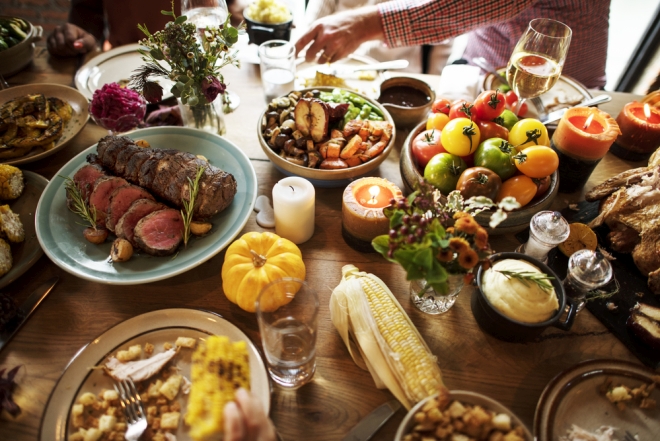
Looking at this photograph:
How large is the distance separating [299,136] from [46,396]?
123 cm

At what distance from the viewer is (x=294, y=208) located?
4.54ft

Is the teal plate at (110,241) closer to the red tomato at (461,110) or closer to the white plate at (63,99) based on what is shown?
the white plate at (63,99)

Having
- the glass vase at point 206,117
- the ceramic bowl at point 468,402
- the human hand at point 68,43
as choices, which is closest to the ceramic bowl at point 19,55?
the human hand at point 68,43

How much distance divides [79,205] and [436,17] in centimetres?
210

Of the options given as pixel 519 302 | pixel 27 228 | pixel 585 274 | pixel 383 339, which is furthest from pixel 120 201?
pixel 585 274

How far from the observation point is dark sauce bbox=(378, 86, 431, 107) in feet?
6.44

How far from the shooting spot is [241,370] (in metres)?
0.98

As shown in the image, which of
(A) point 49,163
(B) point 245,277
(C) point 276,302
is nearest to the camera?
(C) point 276,302

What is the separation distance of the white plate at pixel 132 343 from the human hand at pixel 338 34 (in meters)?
1.71

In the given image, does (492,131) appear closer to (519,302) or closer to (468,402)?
(519,302)

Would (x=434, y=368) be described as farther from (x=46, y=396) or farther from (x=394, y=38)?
(x=394, y=38)

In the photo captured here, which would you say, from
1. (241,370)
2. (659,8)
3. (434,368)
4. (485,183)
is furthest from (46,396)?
(659,8)

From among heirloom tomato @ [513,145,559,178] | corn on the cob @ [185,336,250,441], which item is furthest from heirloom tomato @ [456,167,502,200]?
corn on the cob @ [185,336,250,441]

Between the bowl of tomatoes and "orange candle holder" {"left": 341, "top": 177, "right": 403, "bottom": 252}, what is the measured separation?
149 millimetres
